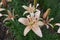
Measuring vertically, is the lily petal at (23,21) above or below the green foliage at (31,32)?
above

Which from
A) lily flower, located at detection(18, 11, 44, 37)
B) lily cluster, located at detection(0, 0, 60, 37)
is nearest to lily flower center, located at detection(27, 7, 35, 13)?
lily cluster, located at detection(0, 0, 60, 37)

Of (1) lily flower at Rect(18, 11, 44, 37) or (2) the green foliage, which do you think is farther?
(2) the green foliage

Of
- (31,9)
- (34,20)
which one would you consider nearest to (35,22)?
(34,20)

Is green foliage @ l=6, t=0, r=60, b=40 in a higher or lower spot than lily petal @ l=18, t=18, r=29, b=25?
lower

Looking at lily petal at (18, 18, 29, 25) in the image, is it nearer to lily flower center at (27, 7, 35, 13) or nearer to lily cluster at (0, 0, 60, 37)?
lily cluster at (0, 0, 60, 37)

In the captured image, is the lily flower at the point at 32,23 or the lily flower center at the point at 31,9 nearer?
the lily flower at the point at 32,23

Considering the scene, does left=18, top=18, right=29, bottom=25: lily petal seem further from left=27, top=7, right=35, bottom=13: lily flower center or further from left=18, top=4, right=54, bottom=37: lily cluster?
left=27, top=7, right=35, bottom=13: lily flower center

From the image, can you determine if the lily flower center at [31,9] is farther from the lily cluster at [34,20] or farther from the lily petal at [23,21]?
the lily petal at [23,21]

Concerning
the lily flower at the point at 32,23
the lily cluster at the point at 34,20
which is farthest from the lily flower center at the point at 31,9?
the lily flower at the point at 32,23

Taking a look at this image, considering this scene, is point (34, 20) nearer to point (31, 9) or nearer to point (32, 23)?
point (32, 23)

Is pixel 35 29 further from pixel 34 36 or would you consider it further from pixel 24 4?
pixel 24 4

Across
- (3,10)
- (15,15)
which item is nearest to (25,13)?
(15,15)

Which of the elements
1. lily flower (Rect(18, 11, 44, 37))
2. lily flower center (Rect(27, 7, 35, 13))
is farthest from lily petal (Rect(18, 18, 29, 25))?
lily flower center (Rect(27, 7, 35, 13))
